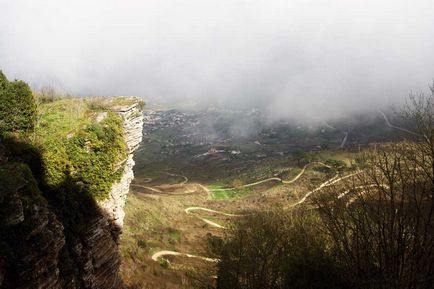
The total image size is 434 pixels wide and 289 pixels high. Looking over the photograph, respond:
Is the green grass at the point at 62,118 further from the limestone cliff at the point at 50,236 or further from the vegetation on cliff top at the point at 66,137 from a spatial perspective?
the limestone cliff at the point at 50,236

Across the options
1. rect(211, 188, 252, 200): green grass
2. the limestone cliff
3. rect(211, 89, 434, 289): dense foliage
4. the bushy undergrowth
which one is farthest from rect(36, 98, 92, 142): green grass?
rect(211, 188, 252, 200): green grass

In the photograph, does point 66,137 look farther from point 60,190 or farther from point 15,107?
point 60,190

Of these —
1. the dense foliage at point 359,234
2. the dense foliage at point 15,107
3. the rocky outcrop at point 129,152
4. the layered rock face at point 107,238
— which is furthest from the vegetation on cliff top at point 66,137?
the dense foliage at point 359,234

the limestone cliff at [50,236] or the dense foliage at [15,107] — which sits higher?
the dense foliage at [15,107]

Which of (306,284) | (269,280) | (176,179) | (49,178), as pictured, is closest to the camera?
(49,178)

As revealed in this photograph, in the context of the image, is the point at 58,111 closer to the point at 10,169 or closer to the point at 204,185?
the point at 10,169

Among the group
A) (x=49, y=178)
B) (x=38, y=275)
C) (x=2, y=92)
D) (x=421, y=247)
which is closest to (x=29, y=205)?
(x=38, y=275)
